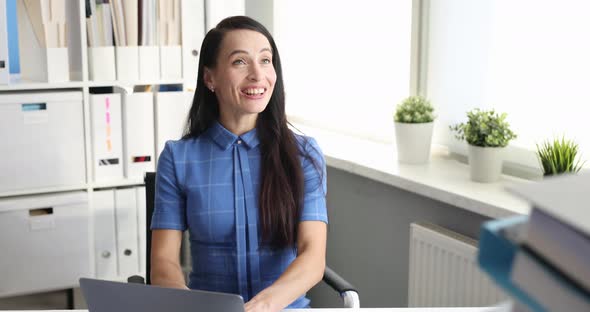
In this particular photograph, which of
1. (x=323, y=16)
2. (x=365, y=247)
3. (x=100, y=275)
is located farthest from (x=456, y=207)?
(x=100, y=275)

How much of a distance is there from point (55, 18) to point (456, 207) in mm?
1576

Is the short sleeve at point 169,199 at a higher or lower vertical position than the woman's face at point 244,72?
lower

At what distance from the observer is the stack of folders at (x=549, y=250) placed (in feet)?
1.48

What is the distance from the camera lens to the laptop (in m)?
1.17

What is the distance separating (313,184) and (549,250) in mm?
1500

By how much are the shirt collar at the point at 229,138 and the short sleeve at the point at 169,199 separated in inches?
A: 4.7

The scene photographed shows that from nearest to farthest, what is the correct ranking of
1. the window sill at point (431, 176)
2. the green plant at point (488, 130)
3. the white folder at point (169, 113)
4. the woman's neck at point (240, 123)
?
the woman's neck at point (240, 123)
the window sill at point (431, 176)
the green plant at point (488, 130)
the white folder at point (169, 113)

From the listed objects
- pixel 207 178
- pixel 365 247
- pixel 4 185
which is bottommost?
pixel 365 247

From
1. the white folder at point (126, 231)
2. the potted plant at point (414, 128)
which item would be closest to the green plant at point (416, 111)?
the potted plant at point (414, 128)

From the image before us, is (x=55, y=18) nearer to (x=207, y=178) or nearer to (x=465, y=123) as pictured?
(x=207, y=178)

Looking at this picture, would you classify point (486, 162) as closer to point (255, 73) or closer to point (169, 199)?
point (255, 73)

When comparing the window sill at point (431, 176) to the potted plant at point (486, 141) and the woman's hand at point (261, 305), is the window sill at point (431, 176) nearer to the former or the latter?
the potted plant at point (486, 141)

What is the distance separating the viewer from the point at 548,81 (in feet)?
7.41

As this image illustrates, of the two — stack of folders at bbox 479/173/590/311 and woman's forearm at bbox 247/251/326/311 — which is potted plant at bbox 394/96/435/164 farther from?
stack of folders at bbox 479/173/590/311
